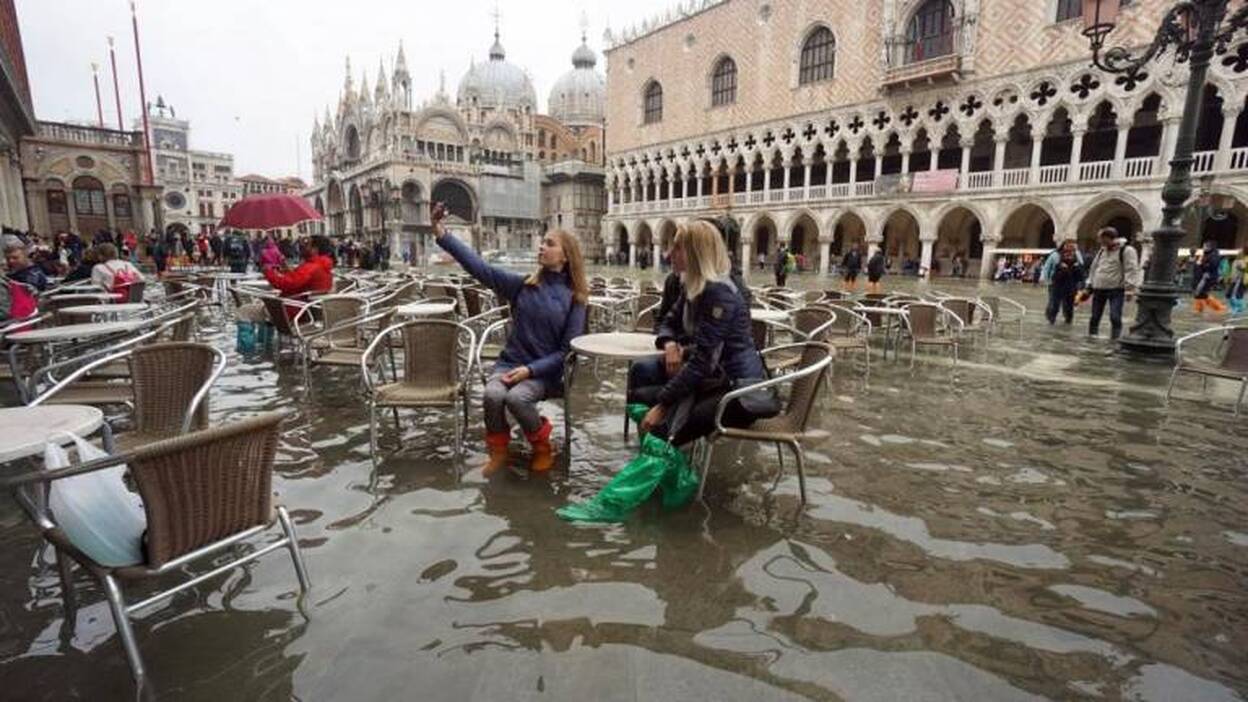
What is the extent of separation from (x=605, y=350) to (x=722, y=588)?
147cm

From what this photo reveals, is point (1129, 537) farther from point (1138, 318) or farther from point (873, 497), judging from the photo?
point (1138, 318)

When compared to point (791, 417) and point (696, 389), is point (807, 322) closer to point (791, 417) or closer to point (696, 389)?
point (791, 417)

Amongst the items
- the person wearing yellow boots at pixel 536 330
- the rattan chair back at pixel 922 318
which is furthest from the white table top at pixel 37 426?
the rattan chair back at pixel 922 318

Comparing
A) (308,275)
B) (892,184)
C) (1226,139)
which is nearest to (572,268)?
(308,275)

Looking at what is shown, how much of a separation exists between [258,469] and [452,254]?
193 centimetres

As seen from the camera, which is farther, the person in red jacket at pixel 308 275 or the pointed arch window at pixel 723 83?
the pointed arch window at pixel 723 83

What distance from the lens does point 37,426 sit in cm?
215

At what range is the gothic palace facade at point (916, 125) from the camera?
20703mm

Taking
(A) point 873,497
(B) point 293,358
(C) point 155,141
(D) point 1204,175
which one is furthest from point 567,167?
(C) point 155,141

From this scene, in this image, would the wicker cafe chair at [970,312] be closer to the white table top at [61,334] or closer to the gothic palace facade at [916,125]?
the white table top at [61,334]

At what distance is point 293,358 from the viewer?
21.7 feet

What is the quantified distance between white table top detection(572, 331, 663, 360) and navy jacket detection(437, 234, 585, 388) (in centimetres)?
12

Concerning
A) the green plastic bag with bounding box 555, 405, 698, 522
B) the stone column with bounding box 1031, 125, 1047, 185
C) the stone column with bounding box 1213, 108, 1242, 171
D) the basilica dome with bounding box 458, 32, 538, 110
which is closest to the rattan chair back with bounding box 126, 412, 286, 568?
the green plastic bag with bounding box 555, 405, 698, 522

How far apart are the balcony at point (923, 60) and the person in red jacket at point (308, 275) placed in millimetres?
25384
